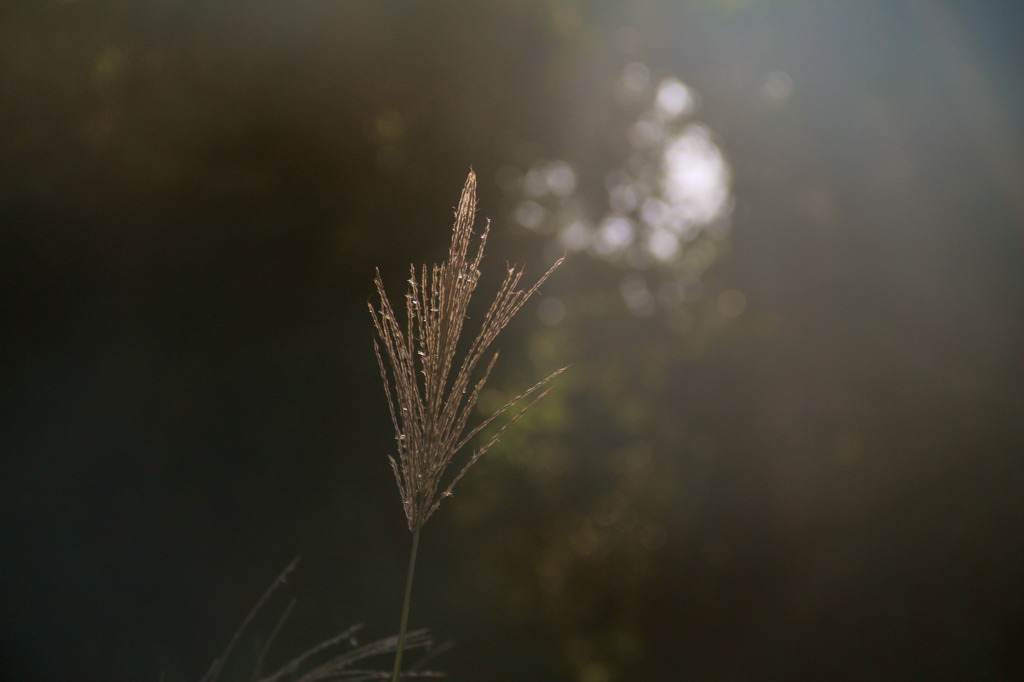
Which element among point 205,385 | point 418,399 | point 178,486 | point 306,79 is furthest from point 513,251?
point 418,399

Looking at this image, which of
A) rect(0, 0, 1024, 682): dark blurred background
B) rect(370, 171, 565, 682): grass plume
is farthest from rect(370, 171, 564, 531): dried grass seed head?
rect(0, 0, 1024, 682): dark blurred background

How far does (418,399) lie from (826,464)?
12.6ft

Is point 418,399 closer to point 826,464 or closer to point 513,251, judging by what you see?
point 513,251

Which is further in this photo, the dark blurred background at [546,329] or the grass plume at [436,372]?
the dark blurred background at [546,329]

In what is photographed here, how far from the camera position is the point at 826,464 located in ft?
13.5

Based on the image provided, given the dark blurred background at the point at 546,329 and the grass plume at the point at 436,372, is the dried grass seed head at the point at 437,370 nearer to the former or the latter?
the grass plume at the point at 436,372

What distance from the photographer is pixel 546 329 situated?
4.32 meters

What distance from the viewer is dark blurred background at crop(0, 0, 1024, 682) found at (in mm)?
3160

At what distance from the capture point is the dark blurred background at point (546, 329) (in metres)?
3.16

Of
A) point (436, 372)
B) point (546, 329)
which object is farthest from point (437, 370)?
point (546, 329)

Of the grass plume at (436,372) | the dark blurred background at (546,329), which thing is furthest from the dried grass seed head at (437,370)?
the dark blurred background at (546,329)

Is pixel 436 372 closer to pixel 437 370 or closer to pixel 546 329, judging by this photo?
pixel 437 370

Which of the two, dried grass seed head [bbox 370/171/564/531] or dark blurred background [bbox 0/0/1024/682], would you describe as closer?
dried grass seed head [bbox 370/171/564/531]

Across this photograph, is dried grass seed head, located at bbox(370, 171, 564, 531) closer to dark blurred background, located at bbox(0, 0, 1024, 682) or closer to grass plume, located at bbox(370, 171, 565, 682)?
grass plume, located at bbox(370, 171, 565, 682)
